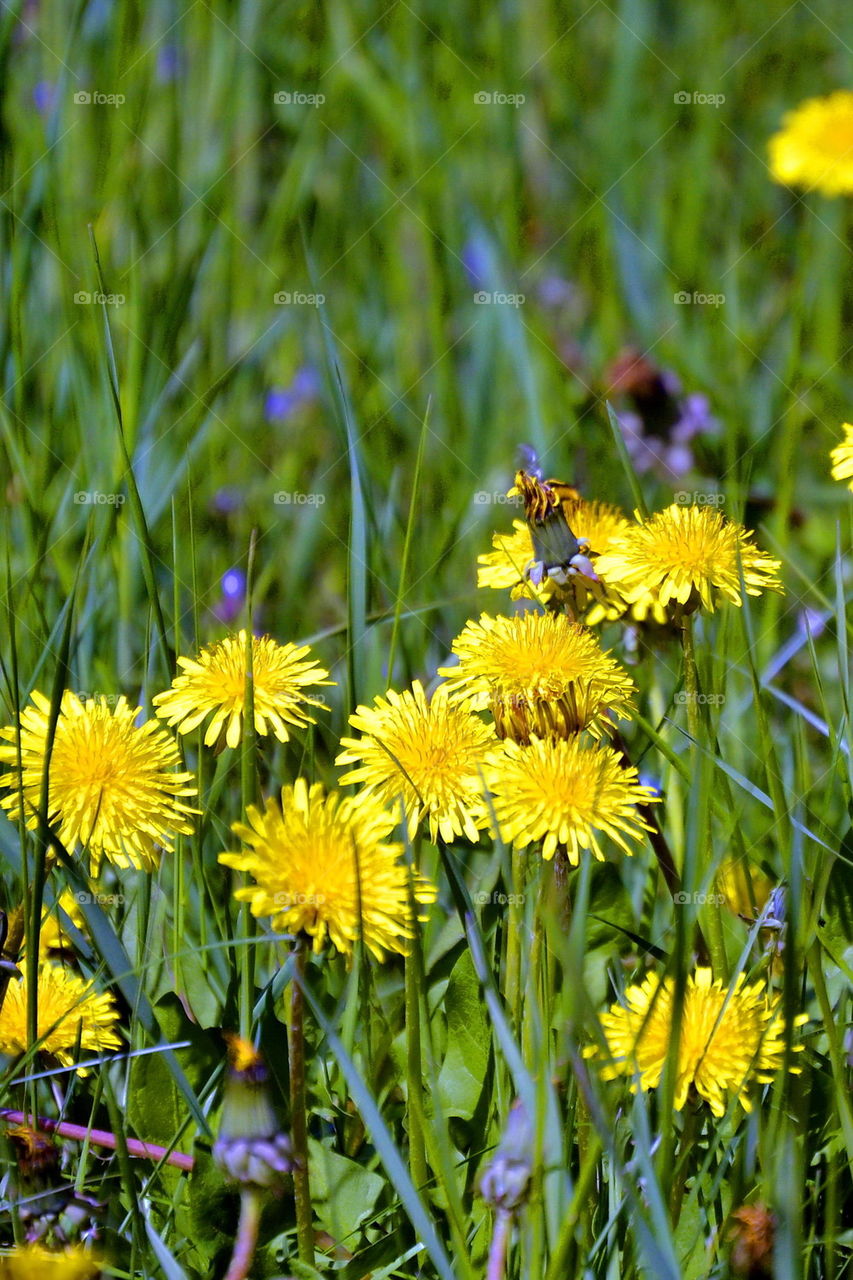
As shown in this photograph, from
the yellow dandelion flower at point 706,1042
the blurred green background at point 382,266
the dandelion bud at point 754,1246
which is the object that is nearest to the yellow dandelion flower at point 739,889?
the yellow dandelion flower at point 706,1042

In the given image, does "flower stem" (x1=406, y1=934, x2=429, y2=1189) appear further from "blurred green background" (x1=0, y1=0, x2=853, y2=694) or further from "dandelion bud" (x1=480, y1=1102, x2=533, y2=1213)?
"blurred green background" (x1=0, y1=0, x2=853, y2=694)

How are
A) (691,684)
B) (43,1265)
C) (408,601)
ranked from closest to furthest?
(43,1265) → (691,684) → (408,601)

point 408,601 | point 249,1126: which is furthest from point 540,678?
point 408,601

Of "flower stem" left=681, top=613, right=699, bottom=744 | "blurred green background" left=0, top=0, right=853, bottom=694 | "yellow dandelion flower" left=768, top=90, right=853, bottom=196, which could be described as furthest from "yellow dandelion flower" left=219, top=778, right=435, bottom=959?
"yellow dandelion flower" left=768, top=90, right=853, bottom=196

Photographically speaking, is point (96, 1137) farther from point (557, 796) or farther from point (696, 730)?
point (696, 730)

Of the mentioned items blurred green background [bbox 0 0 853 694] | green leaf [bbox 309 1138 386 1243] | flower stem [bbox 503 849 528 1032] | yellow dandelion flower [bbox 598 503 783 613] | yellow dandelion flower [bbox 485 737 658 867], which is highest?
blurred green background [bbox 0 0 853 694]

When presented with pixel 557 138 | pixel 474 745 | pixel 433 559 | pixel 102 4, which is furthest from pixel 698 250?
pixel 474 745

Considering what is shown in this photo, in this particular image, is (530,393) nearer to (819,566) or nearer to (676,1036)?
(819,566)
